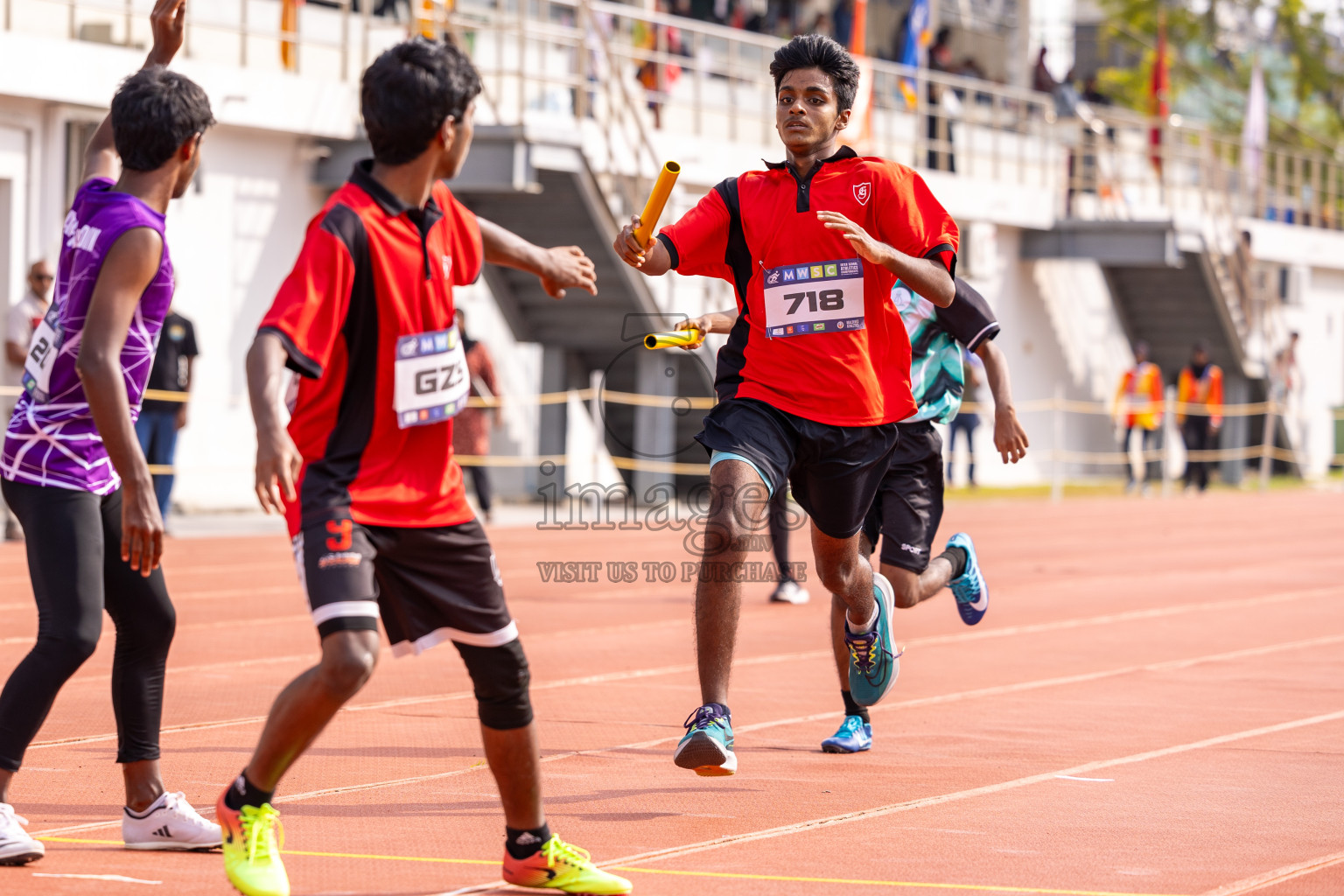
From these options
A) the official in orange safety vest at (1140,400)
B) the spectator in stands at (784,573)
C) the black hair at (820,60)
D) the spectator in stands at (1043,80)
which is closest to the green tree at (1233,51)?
the spectator in stands at (1043,80)

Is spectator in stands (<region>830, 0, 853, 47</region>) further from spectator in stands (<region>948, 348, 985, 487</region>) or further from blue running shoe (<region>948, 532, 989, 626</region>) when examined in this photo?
blue running shoe (<region>948, 532, 989, 626</region>)

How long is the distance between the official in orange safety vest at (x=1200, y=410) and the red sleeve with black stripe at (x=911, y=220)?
75.5 feet

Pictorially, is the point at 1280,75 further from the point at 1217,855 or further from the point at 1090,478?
the point at 1217,855

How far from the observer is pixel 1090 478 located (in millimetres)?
32875

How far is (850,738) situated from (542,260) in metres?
2.71

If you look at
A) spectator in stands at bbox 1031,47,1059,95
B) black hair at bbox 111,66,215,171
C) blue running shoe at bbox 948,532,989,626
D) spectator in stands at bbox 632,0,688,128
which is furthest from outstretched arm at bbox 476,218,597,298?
spectator in stands at bbox 1031,47,1059,95

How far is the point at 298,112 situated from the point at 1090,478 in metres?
17.7

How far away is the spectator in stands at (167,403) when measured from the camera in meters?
15.2

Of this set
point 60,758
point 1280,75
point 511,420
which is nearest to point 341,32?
point 511,420

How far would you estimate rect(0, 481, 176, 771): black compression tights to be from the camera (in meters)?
4.89

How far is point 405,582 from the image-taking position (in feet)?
14.6

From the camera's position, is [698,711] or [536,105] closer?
[698,711]

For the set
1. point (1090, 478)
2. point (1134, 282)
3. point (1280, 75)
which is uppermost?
point (1280, 75)

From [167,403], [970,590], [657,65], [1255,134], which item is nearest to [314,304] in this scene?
[970,590]
